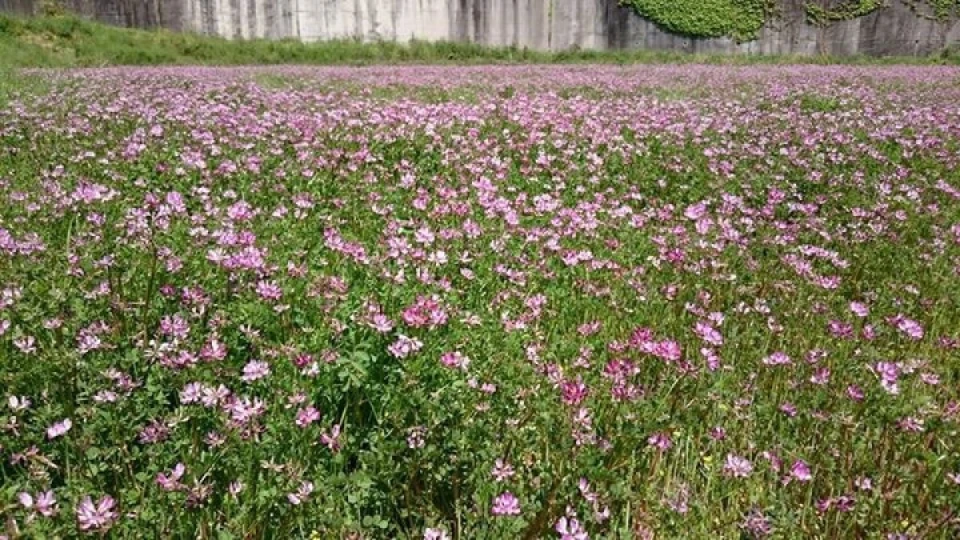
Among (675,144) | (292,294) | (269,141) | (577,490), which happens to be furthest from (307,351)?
(675,144)

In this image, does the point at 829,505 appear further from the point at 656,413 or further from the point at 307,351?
the point at 307,351

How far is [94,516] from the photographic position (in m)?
1.89

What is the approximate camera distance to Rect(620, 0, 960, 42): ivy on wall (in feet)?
107

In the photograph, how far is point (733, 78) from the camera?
64.0 feet

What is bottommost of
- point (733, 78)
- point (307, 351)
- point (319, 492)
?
point (319, 492)

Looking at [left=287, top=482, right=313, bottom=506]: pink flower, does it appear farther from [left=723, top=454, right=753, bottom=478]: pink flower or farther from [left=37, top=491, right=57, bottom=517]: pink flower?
[left=723, top=454, right=753, bottom=478]: pink flower

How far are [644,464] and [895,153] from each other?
7.77 m

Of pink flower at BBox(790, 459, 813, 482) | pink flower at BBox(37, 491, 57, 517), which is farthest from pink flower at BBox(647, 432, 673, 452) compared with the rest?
pink flower at BBox(37, 491, 57, 517)

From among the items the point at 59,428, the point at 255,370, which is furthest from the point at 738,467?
the point at 59,428

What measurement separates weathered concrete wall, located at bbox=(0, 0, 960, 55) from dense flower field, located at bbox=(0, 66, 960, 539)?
87.9ft

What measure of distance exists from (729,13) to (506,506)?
3608 centimetres

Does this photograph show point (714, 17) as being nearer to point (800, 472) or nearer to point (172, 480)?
point (800, 472)

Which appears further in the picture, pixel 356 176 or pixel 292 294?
pixel 356 176

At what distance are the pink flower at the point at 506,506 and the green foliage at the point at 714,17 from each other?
112ft
